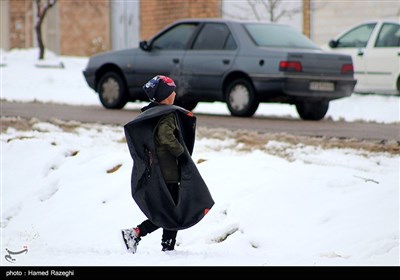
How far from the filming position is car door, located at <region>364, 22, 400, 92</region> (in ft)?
68.8

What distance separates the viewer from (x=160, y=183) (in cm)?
752

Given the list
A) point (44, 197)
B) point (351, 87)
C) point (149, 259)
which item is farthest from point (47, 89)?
point (149, 259)

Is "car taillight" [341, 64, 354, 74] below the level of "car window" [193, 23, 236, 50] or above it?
below

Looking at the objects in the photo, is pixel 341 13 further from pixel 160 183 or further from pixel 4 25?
pixel 160 183

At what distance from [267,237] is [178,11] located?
2260cm

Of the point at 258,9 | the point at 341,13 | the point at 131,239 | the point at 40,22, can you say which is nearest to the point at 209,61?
the point at 131,239

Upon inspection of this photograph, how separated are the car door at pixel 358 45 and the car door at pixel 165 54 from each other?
5141 mm

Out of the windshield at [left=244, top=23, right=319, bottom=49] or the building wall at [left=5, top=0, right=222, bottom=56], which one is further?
the building wall at [left=5, top=0, right=222, bottom=56]

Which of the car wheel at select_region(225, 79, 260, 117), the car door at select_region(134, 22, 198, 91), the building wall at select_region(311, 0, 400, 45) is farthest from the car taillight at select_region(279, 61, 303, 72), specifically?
the building wall at select_region(311, 0, 400, 45)

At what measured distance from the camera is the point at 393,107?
19.8 meters

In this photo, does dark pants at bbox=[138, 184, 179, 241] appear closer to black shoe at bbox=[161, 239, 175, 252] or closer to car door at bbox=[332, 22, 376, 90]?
black shoe at bbox=[161, 239, 175, 252]

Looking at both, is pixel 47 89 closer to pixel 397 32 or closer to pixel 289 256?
pixel 397 32

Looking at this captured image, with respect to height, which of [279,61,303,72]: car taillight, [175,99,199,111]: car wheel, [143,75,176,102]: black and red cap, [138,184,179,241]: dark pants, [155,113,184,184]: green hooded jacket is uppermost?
[143,75,176,102]: black and red cap

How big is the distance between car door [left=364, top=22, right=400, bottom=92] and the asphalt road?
5096 mm
